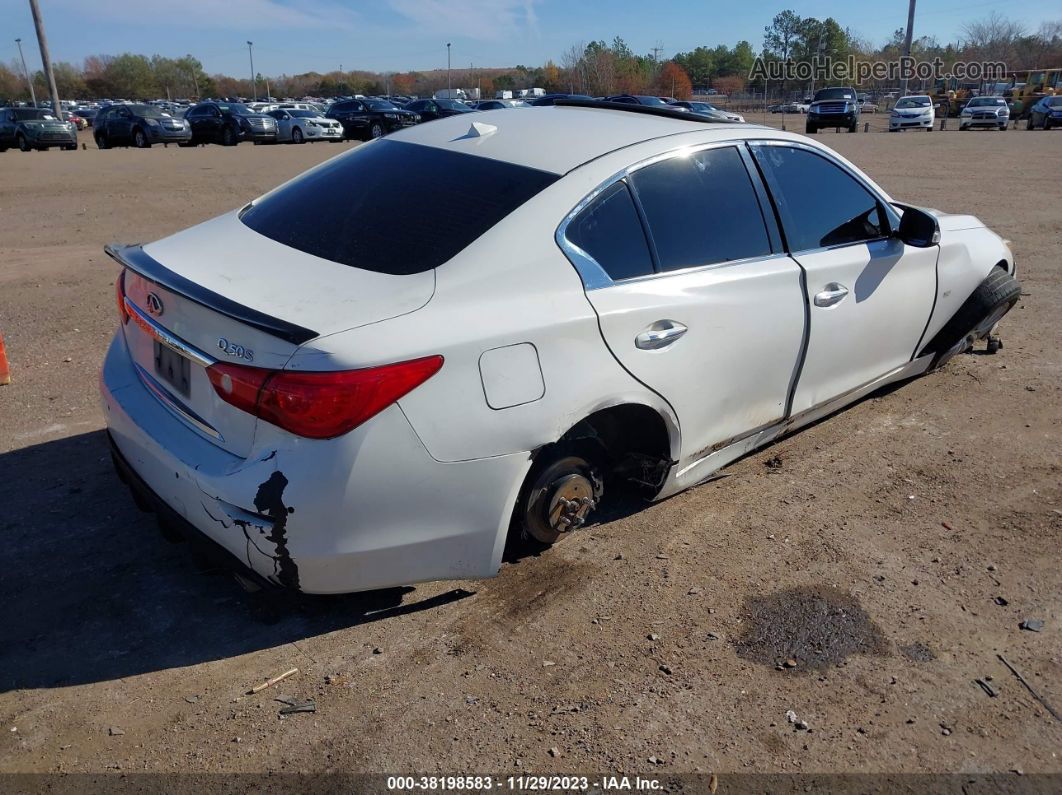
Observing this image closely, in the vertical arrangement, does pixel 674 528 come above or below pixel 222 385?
below

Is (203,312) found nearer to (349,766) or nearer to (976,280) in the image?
(349,766)

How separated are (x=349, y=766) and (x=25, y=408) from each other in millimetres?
3593

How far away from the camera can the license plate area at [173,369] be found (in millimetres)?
2914

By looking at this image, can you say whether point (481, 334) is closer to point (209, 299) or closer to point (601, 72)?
point (209, 299)

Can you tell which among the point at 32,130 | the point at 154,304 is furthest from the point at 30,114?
the point at 154,304

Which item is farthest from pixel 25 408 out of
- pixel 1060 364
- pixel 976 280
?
pixel 1060 364

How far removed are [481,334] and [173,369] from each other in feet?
3.74

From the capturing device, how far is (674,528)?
3.77 meters

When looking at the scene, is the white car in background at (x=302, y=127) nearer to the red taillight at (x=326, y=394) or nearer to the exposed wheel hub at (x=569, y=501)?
the exposed wheel hub at (x=569, y=501)

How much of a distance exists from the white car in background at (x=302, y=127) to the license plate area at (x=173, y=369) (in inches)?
1274

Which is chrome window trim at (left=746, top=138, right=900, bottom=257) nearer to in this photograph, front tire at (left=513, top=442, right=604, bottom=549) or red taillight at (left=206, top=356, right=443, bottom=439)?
front tire at (left=513, top=442, right=604, bottom=549)

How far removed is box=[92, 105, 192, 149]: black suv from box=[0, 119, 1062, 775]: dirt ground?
2795cm

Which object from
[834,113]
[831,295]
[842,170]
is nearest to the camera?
[831,295]

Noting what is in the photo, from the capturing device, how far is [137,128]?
95.9 feet
